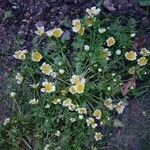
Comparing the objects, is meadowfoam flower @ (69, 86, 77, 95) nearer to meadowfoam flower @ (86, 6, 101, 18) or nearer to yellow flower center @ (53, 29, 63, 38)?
yellow flower center @ (53, 29, 63, 38)

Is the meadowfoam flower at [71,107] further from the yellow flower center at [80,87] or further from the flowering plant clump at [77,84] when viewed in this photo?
the yellow flower center at [80,87]

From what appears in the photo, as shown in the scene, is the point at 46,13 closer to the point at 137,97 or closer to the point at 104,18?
the point at 104,18

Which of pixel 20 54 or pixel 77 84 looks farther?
pixel 20 54

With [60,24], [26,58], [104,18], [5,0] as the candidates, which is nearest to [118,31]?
[104,18]

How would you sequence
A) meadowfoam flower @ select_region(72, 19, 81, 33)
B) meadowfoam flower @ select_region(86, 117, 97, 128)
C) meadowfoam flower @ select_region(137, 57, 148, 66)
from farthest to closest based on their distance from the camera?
meadowfoam flower @ select_region(72, 19, 81, 33)
meadowfoam flower @ select_region(137, 57, 148, 66)
meadowfoam flower @ select_region(86, 117, 97, 128)

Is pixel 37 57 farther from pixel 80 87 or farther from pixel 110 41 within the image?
pixel 110 41

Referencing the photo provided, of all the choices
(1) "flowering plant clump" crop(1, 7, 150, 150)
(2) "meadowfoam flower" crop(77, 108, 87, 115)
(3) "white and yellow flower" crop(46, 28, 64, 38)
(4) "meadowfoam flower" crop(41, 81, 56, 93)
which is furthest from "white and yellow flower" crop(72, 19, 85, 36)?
(2) "meadowfoam flower" crop(77, 108, 87, 115)

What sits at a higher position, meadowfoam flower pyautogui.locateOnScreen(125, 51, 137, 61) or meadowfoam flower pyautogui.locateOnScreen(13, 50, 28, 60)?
meadowfoam flower pyautogui.locateOnScreen(13, 50, 28, 60)

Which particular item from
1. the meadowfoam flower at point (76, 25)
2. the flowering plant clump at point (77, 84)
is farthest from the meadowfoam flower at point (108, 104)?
the meadowfoam flower at point (76, 25)

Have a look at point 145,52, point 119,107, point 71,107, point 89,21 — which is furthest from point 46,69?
point 145,52
